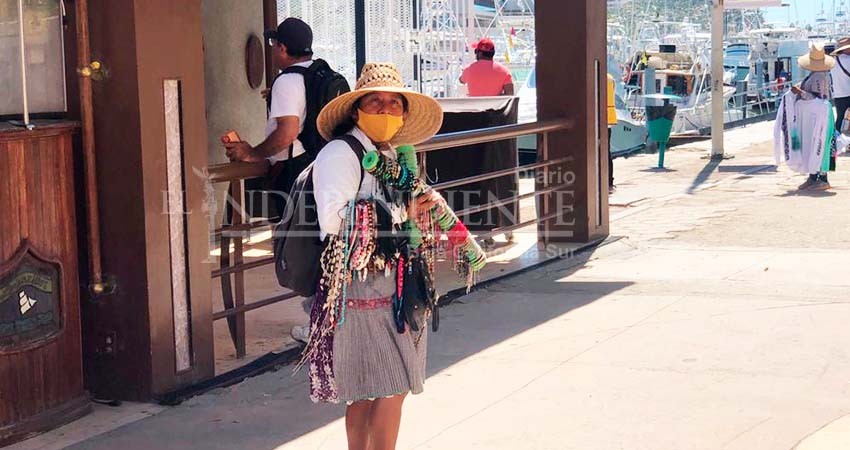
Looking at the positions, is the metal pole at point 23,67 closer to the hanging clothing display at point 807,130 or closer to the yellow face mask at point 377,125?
the yellow face mask at point 377,125

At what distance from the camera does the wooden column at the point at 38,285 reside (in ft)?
17.7

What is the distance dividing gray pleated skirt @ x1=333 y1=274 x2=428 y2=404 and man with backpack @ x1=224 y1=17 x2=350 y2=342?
2.04 m

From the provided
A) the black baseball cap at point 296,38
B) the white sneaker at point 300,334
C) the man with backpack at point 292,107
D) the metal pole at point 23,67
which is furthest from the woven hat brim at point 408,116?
the white sneaker at point 300,334

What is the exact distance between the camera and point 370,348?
4.63 m

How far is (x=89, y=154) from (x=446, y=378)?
215 centimetres

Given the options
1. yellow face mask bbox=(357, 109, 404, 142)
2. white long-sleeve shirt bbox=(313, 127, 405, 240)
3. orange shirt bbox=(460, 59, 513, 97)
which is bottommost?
white long-sleeve shirt bbox=(313, 127, 405, 240)

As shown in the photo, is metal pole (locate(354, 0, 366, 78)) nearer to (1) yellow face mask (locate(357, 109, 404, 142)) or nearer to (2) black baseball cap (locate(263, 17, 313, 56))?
(2) black baseball cap (locate(263, 17, 313, 56))

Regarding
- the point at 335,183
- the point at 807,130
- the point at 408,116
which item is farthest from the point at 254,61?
the point at 335,183

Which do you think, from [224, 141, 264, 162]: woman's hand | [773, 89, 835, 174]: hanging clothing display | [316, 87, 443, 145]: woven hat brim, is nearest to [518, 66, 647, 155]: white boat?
[773, 89, 835, 174]: hanging clothing display

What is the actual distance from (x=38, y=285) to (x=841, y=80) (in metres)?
16.1

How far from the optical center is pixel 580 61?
34.7 feet

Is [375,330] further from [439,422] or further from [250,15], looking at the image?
[250,15]

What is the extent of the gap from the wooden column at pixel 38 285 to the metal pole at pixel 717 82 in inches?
580

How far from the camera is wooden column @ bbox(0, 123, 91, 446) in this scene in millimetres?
5395
